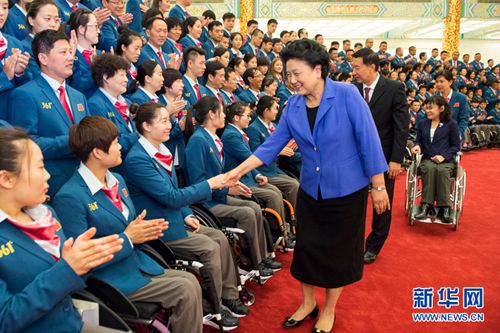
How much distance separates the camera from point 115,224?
1.91 m

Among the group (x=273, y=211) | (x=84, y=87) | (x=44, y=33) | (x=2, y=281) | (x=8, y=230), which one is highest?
(x=44, y=33)

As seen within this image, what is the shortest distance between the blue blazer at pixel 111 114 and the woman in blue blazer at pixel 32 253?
1.11 m

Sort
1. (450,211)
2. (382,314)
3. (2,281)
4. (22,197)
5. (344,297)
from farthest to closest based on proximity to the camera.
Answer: (450,211), (344,297), (382,314), (22,197), (2,281)

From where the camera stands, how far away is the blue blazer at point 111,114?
2553 mm

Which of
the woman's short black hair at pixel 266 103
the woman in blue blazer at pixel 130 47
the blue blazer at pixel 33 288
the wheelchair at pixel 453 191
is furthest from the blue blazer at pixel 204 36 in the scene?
the blue blazer at pixel 33 288

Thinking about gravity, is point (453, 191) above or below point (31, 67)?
below

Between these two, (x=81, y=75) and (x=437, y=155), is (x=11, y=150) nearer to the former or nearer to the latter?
(x=81, y=75)

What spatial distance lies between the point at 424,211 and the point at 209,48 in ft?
9.78

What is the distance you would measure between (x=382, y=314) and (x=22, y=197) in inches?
82.3

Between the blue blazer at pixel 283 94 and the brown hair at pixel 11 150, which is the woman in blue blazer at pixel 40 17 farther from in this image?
the blue blazer at pixel 283 94

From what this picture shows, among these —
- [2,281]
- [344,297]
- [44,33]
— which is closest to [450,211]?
[344,297]

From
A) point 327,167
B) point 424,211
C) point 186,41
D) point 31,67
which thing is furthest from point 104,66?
point 424,211

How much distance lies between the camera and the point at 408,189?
4.53 meters

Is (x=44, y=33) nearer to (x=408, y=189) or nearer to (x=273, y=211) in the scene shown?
(x=273, y=211)
